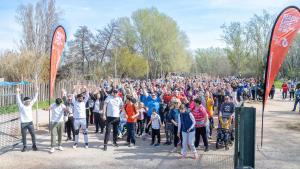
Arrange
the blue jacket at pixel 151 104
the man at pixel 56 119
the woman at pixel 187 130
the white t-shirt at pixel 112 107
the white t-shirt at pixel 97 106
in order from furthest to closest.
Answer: the white t-shirt at pixel 97 106
the blue jacket at pixel 151 104
the white t-shirt at pixel 112 107
the man at pixel 56 119
the woman at pixel 187 130

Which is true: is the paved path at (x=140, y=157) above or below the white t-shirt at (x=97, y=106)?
below

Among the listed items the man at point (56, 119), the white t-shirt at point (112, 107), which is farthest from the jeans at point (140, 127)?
the man at point (56, 119)

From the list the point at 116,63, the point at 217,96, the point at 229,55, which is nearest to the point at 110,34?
the point at 116,63

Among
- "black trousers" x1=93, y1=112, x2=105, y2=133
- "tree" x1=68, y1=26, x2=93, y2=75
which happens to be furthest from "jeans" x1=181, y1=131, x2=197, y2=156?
"tree" x1=68, y1=26, x2=93, y2=75

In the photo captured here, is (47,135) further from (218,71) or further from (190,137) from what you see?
(218,71)

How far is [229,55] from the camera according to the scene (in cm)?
4566

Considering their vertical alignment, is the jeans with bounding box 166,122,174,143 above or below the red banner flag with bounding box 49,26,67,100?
below

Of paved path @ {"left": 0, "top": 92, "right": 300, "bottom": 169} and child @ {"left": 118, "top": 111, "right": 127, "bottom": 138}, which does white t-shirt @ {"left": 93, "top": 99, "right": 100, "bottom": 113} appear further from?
paved path @ {"left": 0, "top": 92, "right": 300, "bottom": 169}

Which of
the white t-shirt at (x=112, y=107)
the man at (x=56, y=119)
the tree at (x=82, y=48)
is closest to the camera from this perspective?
the man at (x=56, y=119)

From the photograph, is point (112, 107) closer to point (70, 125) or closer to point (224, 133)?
point (70, 125)

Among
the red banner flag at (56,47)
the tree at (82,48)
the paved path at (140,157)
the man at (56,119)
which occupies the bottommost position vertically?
the paved path at (140,157)

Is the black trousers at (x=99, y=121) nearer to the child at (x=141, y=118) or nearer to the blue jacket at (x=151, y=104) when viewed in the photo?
the child at (x=141, y=118)

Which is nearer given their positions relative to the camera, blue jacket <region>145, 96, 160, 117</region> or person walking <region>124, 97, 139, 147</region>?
person walking <region>124, 97, 139, 147</region>

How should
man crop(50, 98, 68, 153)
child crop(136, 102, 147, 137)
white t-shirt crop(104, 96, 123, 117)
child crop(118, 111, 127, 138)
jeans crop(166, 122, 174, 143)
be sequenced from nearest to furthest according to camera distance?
1. man crop(50, 98, 68, 153)
2. white t-shirt crop(104, 96, 123, 117)
3. jeans crop(166, 122, 174, 143)
4. child crop(136, 102, 147, 137)
5. child crop(118, 111, 127, 138)
